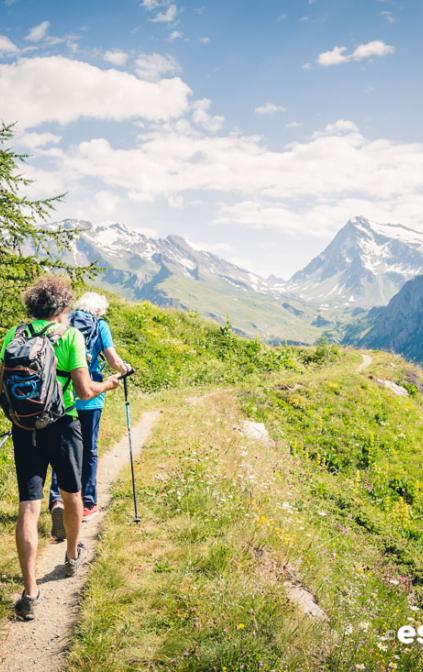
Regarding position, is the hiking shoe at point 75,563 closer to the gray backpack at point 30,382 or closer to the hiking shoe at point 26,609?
the hiking shoe at point 26,609

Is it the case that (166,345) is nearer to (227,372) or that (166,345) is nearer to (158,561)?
(227,372)

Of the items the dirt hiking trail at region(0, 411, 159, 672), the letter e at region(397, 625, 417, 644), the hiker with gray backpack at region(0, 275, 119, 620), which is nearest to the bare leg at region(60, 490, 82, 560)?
the hiker with gray backpack at region(0, 275, 119, 620)

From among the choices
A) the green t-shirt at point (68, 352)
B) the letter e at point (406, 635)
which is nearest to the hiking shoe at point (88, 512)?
the green t-shirt at point (68, 352)

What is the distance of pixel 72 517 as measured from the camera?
593 cm

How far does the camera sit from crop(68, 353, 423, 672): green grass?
16.0ft

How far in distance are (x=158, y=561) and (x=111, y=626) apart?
1.43 meters

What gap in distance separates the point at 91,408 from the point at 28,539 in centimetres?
256

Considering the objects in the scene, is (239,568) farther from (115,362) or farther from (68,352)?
(68,352)

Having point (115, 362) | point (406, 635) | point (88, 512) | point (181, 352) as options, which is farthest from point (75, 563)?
point (181, 352)

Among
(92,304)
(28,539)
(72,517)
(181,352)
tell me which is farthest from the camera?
(181,352)

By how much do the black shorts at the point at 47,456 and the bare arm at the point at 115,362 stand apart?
1381mm

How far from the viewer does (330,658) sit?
5.04m

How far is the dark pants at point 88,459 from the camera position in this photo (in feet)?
24.8

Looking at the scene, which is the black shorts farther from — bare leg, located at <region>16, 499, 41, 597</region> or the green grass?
the green grass
